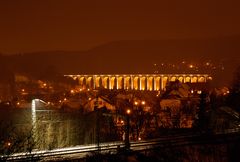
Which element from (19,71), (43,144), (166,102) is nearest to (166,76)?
(19,71)

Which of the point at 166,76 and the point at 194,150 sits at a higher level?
the point at 166,76

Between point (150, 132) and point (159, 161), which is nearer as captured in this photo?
point (159, 161)

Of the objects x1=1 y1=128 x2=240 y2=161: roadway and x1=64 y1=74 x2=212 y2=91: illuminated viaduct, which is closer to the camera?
x1=1 y1=128 x2=240 y2=161: roadway

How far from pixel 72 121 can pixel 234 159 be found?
9.60m

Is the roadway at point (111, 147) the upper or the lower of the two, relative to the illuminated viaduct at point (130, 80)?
lower

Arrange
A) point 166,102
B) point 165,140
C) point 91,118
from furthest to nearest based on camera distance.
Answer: point 166,102
point 91,118
point 165,140

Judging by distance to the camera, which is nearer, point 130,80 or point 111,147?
point 111,147

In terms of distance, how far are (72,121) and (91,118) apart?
119cm

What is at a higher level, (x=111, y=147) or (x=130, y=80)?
(x=130, y=80)

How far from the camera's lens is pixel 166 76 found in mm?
76562

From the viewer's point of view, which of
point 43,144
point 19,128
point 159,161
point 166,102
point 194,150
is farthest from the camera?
point 166,102

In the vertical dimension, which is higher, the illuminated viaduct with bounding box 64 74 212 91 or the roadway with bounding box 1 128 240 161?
the illuminated viaduct with bounding box 64 74 212 91

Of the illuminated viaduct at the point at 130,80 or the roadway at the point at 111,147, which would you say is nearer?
the roadway at the point at 111,147

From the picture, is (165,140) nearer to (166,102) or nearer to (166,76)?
(166,102)
